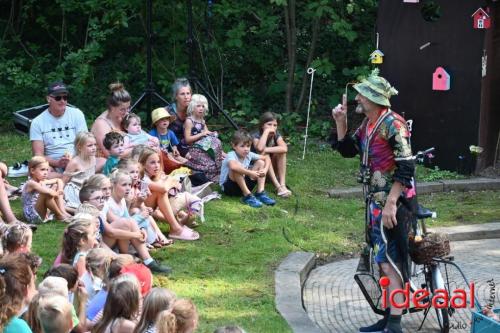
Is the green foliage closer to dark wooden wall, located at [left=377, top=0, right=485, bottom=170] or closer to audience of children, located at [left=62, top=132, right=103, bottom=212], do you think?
dark wooden wall, located at [left=377, top=0, right=485, bottom=170]

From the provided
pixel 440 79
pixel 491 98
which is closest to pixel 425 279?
pixel 440 79

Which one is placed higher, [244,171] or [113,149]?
[113,149]

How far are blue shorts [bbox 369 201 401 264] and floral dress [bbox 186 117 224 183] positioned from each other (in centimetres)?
385

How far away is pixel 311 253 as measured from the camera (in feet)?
28.7

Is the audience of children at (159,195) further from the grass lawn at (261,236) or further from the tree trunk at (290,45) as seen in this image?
the tree trunk at (290,45)

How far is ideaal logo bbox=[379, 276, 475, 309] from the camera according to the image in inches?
271

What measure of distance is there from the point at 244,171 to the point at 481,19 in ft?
11.7

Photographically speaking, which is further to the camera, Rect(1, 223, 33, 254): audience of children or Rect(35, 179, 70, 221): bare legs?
Rect(35, 179, 70, 221): bare legs

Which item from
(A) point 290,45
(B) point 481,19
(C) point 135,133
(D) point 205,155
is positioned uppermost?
(B) point 481,19

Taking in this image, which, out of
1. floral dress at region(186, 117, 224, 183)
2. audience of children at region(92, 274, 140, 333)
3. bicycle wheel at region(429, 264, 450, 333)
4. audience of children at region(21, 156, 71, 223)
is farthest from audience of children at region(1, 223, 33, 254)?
floral dress at region(186, 117, 224, 183)

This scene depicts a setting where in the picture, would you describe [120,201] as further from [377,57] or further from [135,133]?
[377,57]

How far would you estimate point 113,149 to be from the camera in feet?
30.8

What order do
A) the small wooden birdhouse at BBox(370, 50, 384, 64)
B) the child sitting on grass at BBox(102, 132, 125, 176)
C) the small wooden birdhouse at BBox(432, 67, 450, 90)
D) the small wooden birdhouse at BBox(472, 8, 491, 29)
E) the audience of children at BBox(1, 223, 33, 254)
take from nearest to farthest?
1. the audience of children at BBox(1, 223, 33, 254)
2. the child sitting on grass at BBox(102, 132, 125, 176)
3. the small wooden birdhouse at BBox(472, 8, 491, 29)
4. the small wooden birdhouse at BBox(432, 67, 450, 90)
5. the small wooden birdhouse at BBox(370, 50, 384, 64)

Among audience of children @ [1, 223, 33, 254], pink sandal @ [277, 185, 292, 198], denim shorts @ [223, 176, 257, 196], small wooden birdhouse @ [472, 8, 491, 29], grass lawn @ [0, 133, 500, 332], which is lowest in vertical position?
grass lawn @ [0, 133, 500, 332]
